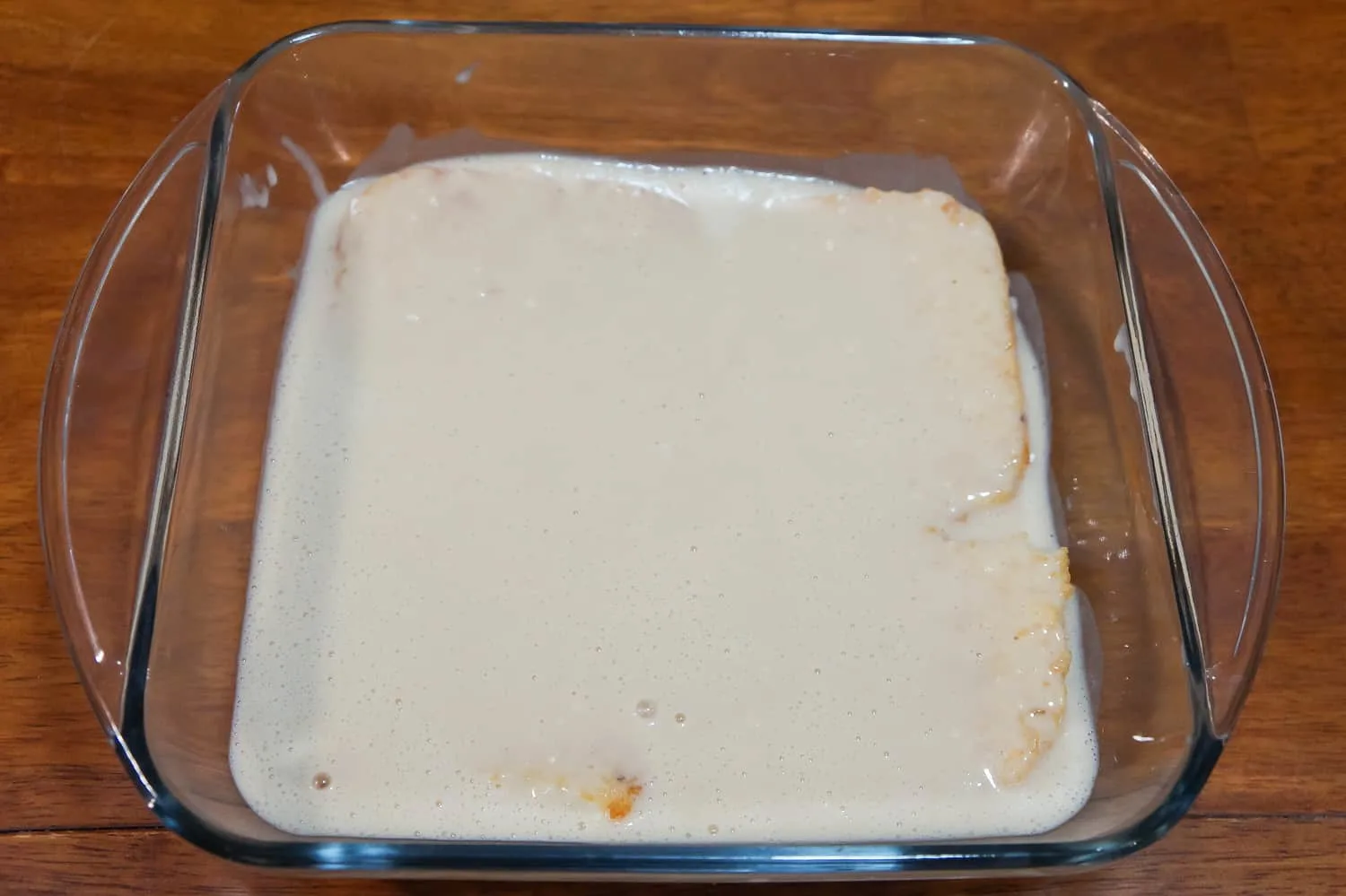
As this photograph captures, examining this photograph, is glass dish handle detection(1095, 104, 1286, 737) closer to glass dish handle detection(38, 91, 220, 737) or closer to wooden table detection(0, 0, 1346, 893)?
wooden table detection(0, 0, 1346, 893)

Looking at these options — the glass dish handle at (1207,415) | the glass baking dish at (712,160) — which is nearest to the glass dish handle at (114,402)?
the glass baking dish at (712,160)

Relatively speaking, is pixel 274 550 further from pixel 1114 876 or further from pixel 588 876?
pixel 1114 876

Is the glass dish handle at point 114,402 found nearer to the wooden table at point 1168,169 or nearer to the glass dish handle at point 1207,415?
the wooden table at point 1168,169

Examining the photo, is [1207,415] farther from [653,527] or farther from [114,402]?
[114,402]

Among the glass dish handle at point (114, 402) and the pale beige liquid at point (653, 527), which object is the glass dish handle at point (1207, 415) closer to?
the pale beige liquid at point (653, 527)

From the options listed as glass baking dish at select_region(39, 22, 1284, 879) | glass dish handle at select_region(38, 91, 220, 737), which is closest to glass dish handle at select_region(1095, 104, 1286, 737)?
glass baking dish at select_region(39, 22, 1284, 879)
